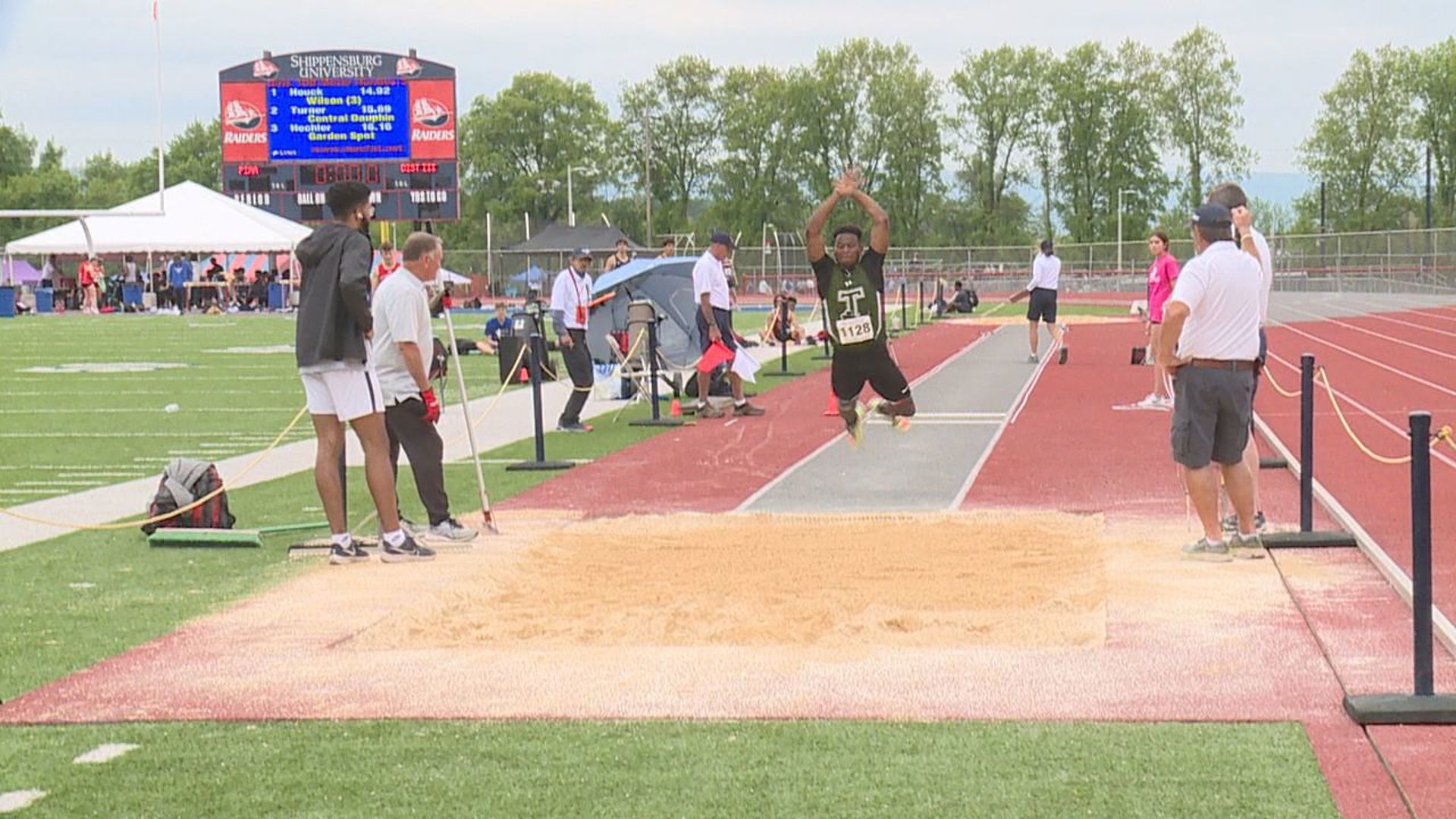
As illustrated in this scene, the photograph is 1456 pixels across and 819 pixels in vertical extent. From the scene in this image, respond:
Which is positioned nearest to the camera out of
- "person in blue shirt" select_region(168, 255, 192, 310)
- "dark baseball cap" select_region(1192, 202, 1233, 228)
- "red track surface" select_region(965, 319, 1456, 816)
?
"red track surface" select_region(965, 319, 1456, 816)

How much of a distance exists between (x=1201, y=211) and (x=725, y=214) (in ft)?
332

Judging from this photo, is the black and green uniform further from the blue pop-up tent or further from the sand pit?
the blue pop-up tent

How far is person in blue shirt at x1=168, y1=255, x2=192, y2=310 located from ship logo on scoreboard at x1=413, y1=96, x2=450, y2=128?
14041 mm

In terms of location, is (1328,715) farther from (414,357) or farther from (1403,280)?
(1403,280)

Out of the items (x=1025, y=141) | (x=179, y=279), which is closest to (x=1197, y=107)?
(x=1025, y=141)

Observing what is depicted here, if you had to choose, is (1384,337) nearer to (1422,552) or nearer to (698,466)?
(698,466)

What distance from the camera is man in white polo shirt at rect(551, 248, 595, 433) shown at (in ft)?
58.4

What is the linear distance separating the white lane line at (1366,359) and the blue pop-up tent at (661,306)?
9.04 m

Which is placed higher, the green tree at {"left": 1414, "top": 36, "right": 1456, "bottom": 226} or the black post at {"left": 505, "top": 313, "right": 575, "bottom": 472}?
the green tree at {"left": 1414, "top": 36, "right": 1456, "bottom": 226}

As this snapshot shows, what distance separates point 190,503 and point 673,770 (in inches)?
249

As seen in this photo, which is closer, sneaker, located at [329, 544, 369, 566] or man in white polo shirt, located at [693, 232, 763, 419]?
sneaker, located at [329, 544, 369, 566]

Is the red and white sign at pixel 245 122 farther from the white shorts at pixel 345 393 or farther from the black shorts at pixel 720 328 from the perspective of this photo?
the white shorts at pixel 345 393

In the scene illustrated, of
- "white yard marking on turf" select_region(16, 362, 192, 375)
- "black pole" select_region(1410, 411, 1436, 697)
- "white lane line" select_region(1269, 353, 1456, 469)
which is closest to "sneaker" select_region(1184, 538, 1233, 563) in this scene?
"black pole" select_region(1410, 411, 1436, 697)

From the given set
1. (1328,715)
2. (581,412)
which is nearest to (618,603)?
(1328,715)
